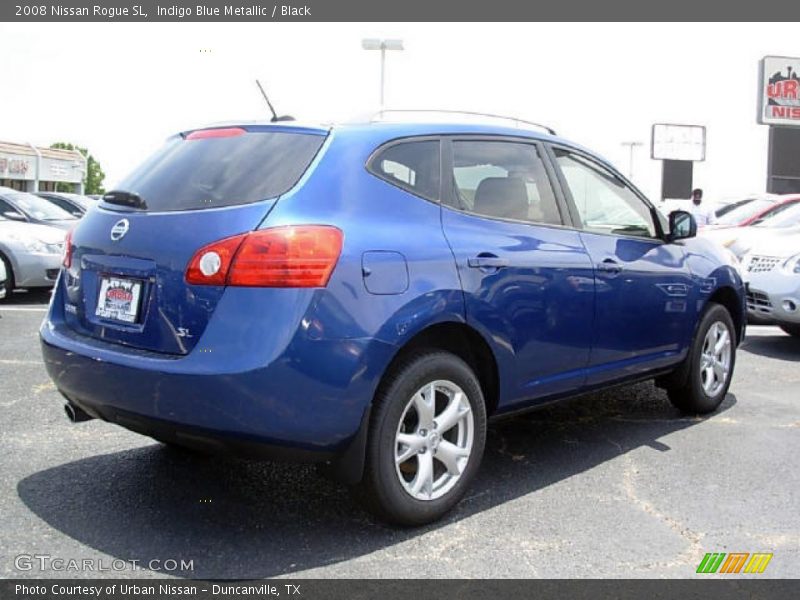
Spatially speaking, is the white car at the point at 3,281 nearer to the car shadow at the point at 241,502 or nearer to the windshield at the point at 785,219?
the car shadow at the point at 241,502

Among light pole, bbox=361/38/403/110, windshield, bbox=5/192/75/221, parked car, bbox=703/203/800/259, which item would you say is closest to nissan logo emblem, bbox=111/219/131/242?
parked car, bbox=703/203/800/259

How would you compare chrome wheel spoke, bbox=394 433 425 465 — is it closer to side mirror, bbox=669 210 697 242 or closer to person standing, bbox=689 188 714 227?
side mirror, bbox=669 210 697 242

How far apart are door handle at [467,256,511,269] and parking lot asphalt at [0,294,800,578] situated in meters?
1.09

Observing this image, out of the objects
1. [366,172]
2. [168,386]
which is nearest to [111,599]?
[168,386]

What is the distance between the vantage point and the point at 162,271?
3.14 metres

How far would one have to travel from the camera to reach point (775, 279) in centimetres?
780

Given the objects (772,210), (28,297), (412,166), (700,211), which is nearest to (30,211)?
(28,297)

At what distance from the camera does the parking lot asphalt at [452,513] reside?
3129mm

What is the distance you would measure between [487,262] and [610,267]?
3.38 feet

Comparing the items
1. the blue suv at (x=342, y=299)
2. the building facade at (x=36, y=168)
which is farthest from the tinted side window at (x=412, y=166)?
the building facade at (x=36, y=168)

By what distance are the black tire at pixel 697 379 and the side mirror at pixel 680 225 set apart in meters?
0.58

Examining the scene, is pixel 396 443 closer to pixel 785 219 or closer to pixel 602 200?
pixel 602 200

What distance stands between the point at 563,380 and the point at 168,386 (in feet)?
6.63

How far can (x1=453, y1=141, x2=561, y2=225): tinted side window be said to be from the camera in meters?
3.83
